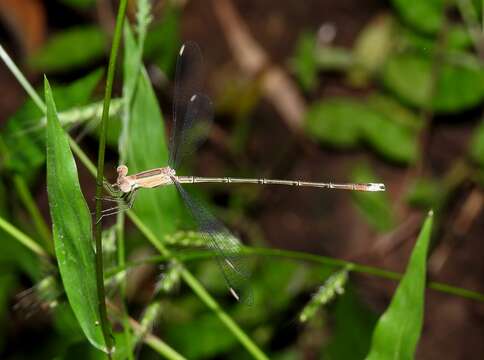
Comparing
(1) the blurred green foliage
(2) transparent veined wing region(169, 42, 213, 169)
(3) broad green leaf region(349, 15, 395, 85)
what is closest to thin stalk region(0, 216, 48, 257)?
(2) transparent veined wing region(169, 42, 213, 169)

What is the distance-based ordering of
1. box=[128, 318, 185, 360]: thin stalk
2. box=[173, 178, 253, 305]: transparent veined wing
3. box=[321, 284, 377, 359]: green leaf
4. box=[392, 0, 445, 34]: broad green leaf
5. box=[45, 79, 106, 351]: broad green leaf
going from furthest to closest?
box=[392, 0, 445, 34]: broad green leaf
box=[321, 284, 377, 359]: green leaf
box=[173, 178, 253, 305]: transparent veined wing
box=[128, 318, 185, 360]: thin stalk
box=[45, 79, 106, 351]: broad green leaf

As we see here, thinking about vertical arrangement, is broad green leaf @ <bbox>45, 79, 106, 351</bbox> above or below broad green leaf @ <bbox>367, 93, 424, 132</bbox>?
above

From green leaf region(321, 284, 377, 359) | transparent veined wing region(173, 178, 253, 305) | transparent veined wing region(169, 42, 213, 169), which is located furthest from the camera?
green leaf region(321, 284, 377, 359)

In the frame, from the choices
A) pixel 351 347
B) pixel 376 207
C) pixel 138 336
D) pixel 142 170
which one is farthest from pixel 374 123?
pixel 138 336

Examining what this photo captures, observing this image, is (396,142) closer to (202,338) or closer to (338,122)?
(338,122)

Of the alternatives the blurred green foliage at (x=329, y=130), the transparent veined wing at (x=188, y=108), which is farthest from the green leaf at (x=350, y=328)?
the transparent veined wing at (x=188, y=108)

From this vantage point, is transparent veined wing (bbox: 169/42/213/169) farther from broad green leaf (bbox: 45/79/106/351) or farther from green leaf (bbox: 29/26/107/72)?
green leaf (bbox: 29/26/107/72)

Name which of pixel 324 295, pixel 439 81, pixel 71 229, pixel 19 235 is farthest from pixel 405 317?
pixel 439 81
